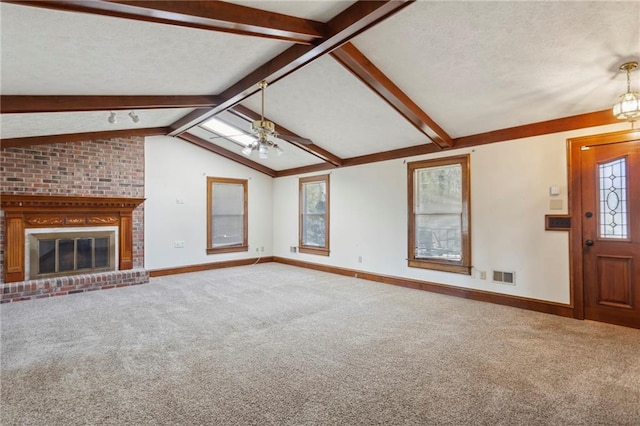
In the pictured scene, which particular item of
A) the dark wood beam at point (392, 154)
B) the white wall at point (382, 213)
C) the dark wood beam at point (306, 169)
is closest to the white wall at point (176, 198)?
the white wall at point (382, 213)

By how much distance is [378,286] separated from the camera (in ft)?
19.4

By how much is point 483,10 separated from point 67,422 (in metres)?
4.18

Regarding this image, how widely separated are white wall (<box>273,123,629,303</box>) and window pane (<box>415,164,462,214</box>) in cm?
24

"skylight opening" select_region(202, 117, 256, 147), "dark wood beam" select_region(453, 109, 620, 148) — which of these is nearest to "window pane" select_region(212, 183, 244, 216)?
"skylight opening" select_region(202, 117, 256, 147)

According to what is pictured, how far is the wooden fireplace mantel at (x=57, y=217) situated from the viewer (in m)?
5.20

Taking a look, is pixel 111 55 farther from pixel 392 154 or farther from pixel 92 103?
pixel 392 154

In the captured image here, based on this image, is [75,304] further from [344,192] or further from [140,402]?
[344,192]

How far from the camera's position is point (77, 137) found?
5746mm

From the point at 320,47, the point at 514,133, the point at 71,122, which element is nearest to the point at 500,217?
the point at 514,133

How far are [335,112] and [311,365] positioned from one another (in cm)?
359

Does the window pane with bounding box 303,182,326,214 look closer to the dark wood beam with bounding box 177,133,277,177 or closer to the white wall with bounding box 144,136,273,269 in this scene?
the dark wood beam with bounding box 177,133,277,177

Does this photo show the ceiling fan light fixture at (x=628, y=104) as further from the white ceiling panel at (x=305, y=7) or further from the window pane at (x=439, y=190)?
the white ceiling panel at (x=305, y=7)

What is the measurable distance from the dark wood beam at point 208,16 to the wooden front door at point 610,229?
3.61 m

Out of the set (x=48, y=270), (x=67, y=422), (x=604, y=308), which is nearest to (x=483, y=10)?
(x=604, y=308)
